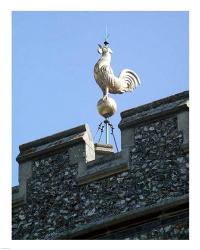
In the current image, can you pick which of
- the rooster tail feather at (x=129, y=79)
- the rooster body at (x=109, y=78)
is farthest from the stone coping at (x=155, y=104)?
the rooster tail feather at (x=129, y=79)

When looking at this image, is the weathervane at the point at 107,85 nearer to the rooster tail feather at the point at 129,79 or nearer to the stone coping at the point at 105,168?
the rooster tail feather at the point at 129,79

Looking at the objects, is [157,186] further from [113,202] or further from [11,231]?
[11,231]

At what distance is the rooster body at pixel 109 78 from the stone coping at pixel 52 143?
1351 millimetres

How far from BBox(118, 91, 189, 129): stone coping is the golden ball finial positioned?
1345 millimetres

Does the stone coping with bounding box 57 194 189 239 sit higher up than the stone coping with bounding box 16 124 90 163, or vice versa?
the stone coping with bounding box 16 124 90 163

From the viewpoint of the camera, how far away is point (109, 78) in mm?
22031

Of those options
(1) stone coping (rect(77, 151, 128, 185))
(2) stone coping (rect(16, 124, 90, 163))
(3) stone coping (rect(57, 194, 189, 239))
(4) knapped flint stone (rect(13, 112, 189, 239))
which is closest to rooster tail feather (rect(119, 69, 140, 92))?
(2) stone coping (rect(16, 124, 90, 163))

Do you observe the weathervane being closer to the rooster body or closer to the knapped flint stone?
the rooster body

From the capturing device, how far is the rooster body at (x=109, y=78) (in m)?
22.0

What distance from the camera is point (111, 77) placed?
72.4ft

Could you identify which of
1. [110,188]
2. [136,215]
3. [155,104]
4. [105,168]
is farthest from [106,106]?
[136,215]

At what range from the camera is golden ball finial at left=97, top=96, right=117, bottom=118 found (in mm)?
21906
